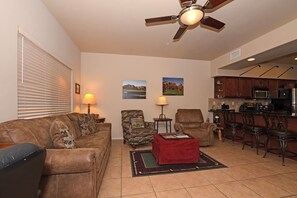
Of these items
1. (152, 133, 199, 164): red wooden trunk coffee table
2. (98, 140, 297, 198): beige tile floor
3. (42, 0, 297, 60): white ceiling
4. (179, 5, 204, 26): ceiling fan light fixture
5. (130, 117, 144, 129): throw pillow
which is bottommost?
(98, 140, 297, 198): beige tile floor

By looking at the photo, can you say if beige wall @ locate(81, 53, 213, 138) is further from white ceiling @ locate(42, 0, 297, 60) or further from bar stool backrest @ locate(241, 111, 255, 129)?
bar stool backrest @ locate(241, 111, 255, 129)

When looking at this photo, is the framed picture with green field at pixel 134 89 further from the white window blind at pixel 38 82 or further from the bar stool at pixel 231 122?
the bar stool at pixel 231 122

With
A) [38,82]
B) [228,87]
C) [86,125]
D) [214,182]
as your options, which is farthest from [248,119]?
[38,82]

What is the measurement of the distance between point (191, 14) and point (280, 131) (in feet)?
8.93

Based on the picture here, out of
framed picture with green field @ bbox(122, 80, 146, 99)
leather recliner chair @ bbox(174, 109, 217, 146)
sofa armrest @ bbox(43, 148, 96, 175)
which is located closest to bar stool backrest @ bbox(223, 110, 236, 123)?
leather recliner chair @ bbox(174, 109, 217, 146)

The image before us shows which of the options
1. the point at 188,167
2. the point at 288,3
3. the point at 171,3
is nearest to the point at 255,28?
the point at 288,3

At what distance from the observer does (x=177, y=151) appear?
2.93 metres

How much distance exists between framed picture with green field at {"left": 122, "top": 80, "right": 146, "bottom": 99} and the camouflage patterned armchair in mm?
693

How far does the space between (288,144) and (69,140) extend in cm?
419

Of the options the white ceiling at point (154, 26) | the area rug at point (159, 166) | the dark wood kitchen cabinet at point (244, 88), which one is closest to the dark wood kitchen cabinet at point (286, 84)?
the dark wood kitchen cabinet at point (244, 88)

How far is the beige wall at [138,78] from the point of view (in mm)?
4984

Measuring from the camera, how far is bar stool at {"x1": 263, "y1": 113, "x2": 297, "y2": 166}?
9.71 ft

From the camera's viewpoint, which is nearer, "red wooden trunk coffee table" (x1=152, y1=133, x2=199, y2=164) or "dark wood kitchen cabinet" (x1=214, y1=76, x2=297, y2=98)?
"red wooden trunk coffee table" (x1=152, y1=133, x2=199, y2=164)

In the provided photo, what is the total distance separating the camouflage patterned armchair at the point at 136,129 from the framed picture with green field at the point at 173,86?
54.2 inches
